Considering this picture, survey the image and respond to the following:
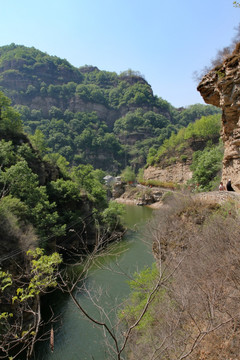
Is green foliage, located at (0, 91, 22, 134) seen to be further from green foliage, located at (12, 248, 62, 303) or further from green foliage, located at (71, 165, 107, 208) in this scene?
green foliage, located at (12, 248, 62, 303)

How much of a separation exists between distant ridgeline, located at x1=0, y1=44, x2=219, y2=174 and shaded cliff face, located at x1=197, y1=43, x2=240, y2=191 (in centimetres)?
6926

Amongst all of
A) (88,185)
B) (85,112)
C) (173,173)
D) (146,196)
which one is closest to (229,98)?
(88,185)

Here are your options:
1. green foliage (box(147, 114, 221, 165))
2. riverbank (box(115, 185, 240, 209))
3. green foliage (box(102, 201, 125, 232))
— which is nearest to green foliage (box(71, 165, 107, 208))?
green foliage (box(102, 201, 125, 232))

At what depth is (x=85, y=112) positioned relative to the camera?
99.8 m

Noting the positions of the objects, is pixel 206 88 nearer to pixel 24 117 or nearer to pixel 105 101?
pixel 24 117

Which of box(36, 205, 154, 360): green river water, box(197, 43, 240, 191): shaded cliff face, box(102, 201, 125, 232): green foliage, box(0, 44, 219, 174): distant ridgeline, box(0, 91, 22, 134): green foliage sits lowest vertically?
box(36, 205, 154, 360): green river water

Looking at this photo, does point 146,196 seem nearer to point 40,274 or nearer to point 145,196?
point 145,196

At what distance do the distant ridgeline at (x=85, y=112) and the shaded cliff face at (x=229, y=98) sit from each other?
6926 cm

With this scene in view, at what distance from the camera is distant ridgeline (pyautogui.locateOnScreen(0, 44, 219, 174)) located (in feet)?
283

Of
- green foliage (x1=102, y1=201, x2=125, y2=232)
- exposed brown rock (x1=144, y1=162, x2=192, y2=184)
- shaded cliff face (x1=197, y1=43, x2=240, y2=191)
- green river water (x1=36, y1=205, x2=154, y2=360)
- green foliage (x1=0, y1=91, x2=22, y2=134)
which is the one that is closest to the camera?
green river water (x1=36, y1=205, x2=154, y2=360)

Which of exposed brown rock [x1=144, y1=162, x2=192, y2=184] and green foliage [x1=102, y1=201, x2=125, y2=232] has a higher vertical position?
exposed brown rock [x1=144, y1=162, x2=192, y2=184]

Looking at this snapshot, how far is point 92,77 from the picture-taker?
5007 inches

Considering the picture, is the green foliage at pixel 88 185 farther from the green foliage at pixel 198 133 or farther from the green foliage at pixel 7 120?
the green foliage at pixel 198 133

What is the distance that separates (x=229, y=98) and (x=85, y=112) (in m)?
93.4
